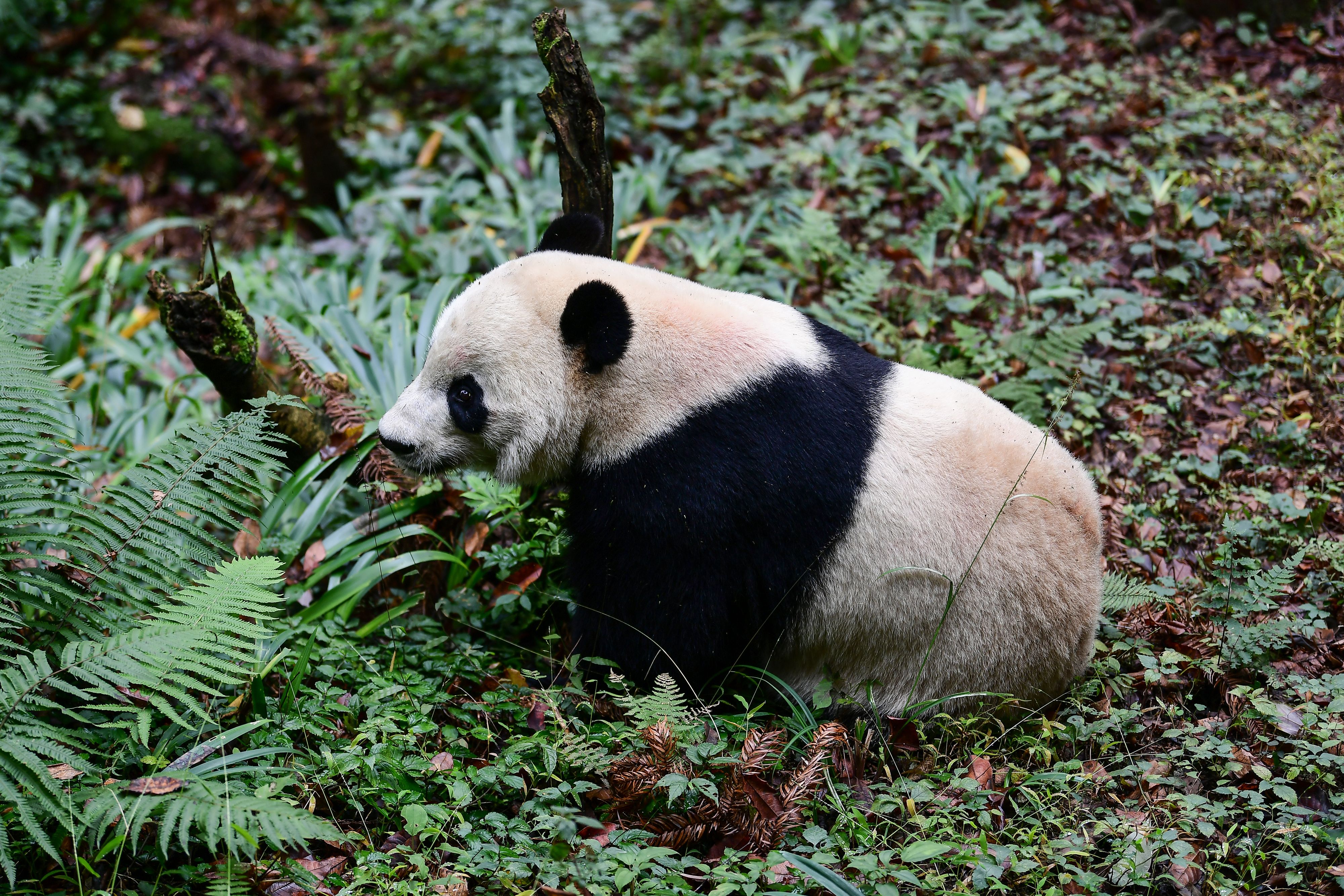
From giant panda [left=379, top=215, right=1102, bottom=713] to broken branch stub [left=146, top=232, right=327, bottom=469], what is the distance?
974mm

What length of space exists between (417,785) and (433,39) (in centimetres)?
767

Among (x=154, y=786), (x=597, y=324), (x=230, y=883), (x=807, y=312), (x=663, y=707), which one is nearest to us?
(x=230, y=883)

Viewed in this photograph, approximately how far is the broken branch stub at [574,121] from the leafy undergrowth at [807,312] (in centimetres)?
140

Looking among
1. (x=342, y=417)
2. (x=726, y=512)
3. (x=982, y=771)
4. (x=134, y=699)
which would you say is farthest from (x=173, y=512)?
(x=982, y=771)

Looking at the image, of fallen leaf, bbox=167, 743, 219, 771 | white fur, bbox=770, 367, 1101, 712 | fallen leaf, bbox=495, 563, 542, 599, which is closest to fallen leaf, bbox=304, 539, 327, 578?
fallen leaf, bbox=495, 563, 542, 599

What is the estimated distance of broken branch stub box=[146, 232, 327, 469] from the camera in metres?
3.92

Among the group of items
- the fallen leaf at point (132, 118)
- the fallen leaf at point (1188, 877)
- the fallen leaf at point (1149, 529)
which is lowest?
the fallen leaf at point (1188, 877)

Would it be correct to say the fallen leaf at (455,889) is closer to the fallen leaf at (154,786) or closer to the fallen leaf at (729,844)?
the fallen leaf at (729,844)

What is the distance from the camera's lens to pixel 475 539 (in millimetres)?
4445

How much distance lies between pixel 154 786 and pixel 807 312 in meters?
4.05

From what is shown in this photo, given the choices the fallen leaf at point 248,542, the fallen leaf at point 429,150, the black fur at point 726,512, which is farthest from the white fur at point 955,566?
the fallen leaf at point 429,150

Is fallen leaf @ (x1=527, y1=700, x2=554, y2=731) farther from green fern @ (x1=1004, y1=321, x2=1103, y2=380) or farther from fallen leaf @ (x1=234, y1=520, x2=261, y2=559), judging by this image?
green fern @ (x1=1004, y1=321, x2=1103, y2=380)

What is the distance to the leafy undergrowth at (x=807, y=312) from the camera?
3.03 metres

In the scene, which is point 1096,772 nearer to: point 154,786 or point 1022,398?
point 1022,398
